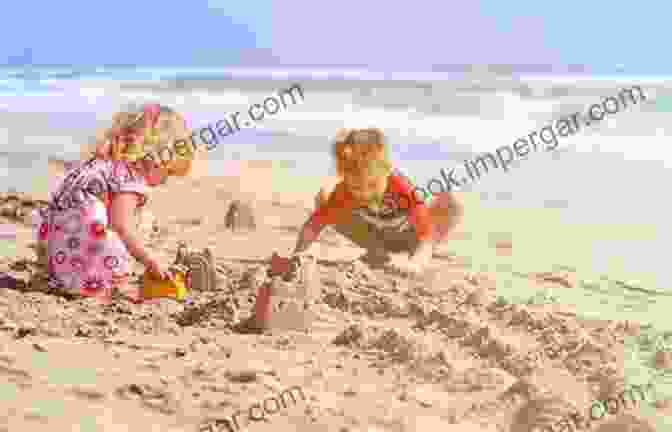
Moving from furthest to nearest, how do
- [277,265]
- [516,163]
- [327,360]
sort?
[516,163], [277,265], [327,360]

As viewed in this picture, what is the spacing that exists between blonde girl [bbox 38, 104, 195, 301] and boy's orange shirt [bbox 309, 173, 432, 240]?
1.02 metres

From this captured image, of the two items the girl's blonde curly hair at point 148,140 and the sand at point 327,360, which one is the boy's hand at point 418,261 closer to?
the sand at point 327,360

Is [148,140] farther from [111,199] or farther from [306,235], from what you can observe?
[306,235]

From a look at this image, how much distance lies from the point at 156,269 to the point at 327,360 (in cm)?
99

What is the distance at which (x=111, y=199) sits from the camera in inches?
146

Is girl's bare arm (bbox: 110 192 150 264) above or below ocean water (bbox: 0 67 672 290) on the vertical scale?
below

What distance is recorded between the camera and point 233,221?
20.3 ft

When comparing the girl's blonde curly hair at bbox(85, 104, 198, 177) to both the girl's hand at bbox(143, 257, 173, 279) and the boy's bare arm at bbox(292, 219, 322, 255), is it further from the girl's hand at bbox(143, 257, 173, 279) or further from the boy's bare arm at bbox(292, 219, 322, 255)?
the boy's bare arm at bbox(292, 219, 322, 255)

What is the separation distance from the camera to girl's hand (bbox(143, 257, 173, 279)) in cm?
370

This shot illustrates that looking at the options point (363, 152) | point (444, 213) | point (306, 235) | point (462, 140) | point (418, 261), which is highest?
point (462, 140)

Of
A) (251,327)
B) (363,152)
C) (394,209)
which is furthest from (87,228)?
(394,209)

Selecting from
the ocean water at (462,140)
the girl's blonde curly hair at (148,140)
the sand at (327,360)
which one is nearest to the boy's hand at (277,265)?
the sand at (327,360)

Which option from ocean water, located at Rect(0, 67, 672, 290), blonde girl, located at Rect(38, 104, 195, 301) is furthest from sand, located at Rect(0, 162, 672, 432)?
ocean water, located at Rect(0, 67, 672, 290)

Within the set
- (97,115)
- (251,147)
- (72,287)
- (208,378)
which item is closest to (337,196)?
(72,287)
